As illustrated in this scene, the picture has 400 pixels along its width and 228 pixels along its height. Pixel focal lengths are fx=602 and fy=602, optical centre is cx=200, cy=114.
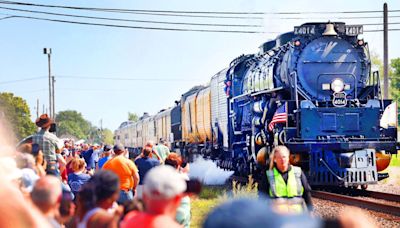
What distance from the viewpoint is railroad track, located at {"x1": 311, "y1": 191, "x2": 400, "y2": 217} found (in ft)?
40.3

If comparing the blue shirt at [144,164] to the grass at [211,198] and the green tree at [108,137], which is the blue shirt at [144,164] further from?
the green tree at [108,137]

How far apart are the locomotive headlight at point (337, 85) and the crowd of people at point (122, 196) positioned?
7219 millimetres

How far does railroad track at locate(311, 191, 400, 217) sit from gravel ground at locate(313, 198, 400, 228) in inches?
11.4

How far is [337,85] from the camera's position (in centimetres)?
1505

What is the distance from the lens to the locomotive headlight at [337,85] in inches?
592

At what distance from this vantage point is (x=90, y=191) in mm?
4586

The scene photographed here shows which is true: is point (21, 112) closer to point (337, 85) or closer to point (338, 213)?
point (337, 85)

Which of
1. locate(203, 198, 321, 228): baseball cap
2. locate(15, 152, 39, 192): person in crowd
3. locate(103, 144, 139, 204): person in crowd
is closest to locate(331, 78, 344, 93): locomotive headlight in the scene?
locate(103, 144, 139, 204): person in crowd

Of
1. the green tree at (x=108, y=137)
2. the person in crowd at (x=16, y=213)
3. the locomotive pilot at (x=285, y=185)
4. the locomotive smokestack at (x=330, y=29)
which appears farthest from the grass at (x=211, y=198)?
the green tree at (x=108, y=137)

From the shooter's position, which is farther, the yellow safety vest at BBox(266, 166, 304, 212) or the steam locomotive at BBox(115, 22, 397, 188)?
the steam locomotive at BBox(115, 22, 397, 188)

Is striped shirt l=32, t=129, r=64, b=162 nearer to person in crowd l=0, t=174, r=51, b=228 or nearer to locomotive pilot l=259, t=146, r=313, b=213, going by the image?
locomotive pilot l=259, t=146, r=313, b=213

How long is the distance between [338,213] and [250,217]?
9.99 m

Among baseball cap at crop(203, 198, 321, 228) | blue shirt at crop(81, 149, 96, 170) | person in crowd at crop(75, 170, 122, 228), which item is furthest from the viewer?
blue shirt at crop(81, 149, 96, 170)

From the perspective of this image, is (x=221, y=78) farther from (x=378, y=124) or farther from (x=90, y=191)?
(x=90, y=191)
